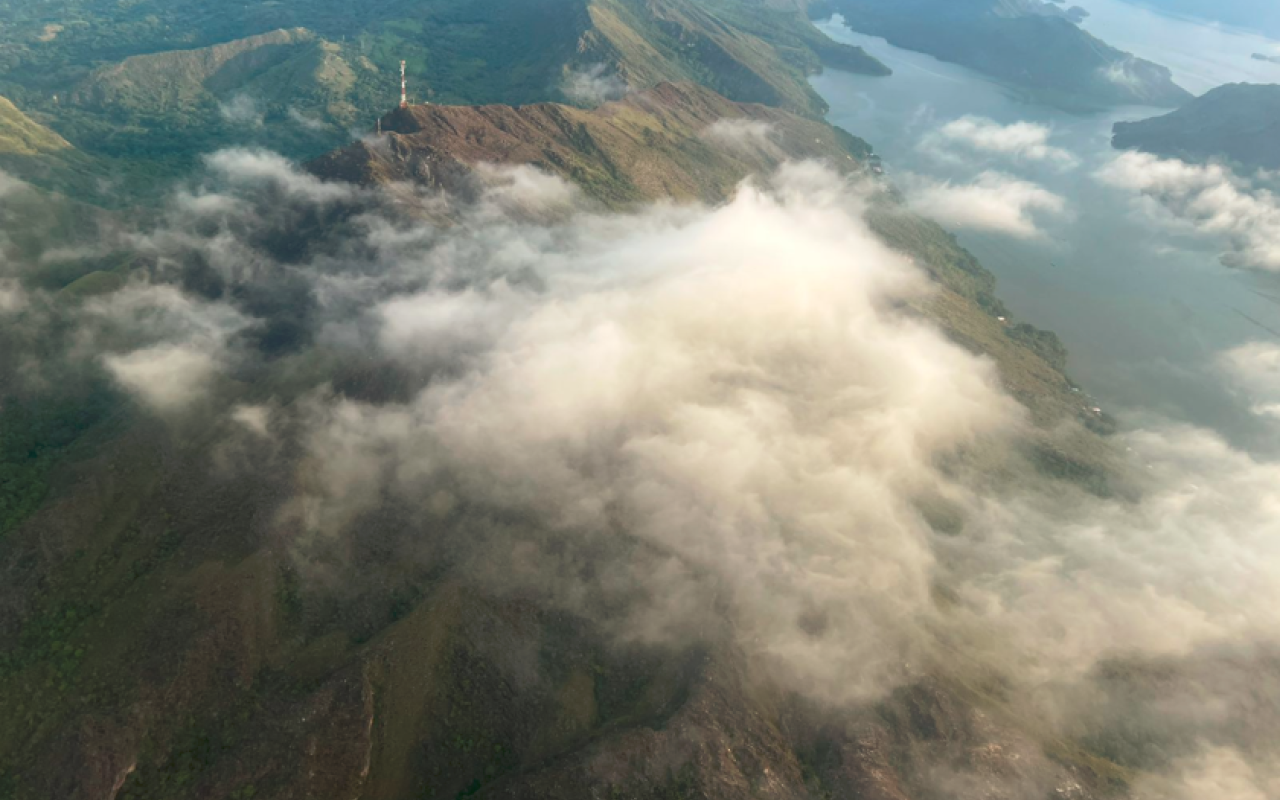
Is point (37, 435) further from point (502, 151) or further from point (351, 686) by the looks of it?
point (502, 151)

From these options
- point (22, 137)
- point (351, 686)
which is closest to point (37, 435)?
point (351, 686)

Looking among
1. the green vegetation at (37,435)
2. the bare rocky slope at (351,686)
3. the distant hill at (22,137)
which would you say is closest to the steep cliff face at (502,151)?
the green vegetation at (37,435)

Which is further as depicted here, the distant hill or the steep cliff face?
the distant hill

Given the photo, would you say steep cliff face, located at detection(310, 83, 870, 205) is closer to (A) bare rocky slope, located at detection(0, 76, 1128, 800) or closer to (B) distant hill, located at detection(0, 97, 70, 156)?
(A) bare rocky slope, located at detection(0, 76, 1128, 800)

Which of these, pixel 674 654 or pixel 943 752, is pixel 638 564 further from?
pixel 943 752

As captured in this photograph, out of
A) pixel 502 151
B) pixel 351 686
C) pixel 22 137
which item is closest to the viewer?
pixel 351 686

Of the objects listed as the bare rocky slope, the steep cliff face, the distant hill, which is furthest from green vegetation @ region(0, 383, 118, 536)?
the distant hill

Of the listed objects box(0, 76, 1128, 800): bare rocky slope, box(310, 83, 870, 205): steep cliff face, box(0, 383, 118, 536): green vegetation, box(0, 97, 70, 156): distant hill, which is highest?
box(310, 83, 870, 205): steep cliff face

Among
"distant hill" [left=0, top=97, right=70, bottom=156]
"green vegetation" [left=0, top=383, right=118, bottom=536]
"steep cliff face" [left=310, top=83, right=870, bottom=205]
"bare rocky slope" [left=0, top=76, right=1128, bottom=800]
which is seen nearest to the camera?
"bare rocky slope" [left=0, top=76, right=1128, bottom=800]

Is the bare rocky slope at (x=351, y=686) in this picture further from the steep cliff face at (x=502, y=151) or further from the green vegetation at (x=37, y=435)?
the steep cliff face at (x=502, y=151)

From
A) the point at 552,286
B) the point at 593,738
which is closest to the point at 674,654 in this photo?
the point at 593,738

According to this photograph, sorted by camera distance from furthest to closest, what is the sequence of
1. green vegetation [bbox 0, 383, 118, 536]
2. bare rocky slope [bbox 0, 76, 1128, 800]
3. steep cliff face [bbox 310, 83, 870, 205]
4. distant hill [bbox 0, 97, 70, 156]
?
distant hill [bbox 0, 97, 70, 156] < steep cliff face [bbox 310, 83, 870, 205] < green vegetation [bbox 0, 383, 118, 536] < bare rocky slope [bbox 0, 76, 1128, 800]
